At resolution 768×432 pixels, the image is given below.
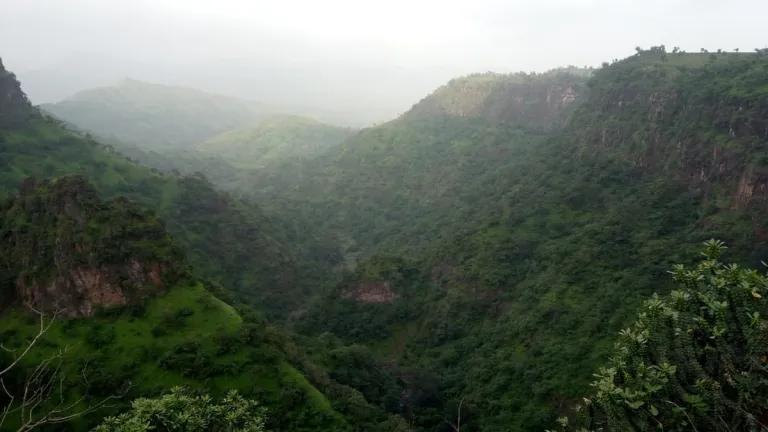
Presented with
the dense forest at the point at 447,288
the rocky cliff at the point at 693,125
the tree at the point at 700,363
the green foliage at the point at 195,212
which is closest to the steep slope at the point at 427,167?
the dense forest at the point at 447,288

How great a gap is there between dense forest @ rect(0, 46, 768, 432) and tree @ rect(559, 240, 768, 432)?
46 mm

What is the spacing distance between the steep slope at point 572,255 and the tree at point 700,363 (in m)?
24.1

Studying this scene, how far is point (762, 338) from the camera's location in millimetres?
9945

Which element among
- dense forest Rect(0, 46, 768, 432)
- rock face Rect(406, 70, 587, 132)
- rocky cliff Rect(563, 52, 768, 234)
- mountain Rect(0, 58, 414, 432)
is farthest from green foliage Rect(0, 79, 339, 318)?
rock face Rect(406, 70, 587, 132)

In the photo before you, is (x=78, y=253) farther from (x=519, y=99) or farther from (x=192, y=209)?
(x=519, y=99)

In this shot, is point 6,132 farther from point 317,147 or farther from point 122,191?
point 317,147

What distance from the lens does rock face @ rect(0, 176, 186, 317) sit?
34938 millimetres

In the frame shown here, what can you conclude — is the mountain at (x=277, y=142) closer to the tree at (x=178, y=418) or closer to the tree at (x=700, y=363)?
the tree at (x=178, y=418)

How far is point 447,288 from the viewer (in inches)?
2146

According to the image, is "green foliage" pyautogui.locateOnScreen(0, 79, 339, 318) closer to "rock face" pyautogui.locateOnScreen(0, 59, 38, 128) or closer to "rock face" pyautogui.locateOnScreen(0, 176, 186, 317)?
"rock face" pyautogui.locateOnScreen(0, 59, 38, 128)

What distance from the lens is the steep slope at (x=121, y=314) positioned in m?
30.5

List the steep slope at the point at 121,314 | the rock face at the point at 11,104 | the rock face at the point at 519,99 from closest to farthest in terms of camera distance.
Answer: the steep slope at the point at 121,314, the rock face at the point at 11,104, the rock face at the point at 519,99

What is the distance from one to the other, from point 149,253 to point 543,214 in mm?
42131

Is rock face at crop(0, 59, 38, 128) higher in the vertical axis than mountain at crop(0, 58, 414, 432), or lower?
higher
